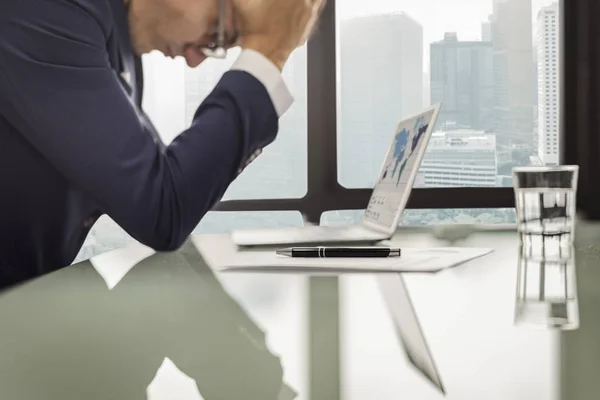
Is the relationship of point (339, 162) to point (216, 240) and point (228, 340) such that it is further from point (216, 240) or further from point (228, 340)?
point (228, 340)

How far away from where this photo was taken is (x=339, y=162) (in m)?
2.47

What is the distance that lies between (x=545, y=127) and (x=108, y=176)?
210 centimetres

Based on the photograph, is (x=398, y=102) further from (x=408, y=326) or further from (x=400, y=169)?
(x=408, y=326)

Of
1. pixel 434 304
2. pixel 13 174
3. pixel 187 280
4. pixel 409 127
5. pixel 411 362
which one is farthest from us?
pixel 409 127

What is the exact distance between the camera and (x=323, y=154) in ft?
8.05

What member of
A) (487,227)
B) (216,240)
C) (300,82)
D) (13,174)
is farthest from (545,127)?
(13,174)

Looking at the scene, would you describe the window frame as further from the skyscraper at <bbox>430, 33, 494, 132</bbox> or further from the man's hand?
the man's hand

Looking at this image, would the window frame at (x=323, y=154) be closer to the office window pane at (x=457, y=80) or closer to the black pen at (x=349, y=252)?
the office window pane at (x=457, y=80)

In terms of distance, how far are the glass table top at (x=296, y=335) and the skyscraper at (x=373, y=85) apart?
168cm

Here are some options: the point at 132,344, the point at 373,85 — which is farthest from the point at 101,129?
the point at 373,85

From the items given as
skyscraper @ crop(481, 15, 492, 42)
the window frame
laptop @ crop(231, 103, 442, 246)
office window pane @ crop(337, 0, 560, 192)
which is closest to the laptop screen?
laptop @ crop(231, 103, 442, 246)

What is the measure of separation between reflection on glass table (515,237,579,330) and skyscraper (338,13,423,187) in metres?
1.48

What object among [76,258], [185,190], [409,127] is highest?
[409,127]

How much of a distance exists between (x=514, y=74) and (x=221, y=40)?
174 cm
